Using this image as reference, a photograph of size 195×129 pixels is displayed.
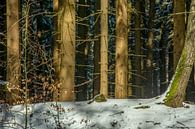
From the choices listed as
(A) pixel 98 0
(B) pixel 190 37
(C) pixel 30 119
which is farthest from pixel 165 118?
(A) pixel 98 0

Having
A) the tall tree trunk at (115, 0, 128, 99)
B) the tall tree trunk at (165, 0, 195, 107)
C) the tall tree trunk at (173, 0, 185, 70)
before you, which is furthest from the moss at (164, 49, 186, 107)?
the tall tree trunk at (173, 0, 185, 70)

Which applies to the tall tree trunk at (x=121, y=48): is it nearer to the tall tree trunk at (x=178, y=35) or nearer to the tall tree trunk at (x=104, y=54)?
the tall tree trunk at (x=104, y=54)

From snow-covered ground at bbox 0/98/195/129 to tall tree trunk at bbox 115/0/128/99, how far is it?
320cm

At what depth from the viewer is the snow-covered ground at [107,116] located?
9797mm

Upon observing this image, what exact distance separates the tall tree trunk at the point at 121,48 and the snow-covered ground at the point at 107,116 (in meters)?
3.20

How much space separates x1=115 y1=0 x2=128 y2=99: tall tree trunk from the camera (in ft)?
49.9

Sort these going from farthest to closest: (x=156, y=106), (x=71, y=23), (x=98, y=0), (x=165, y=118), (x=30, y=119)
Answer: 1. (x=98, y=0)
2. (x=71, y=23)
3. (x=30, y=119)
4. (x=156, y=106)
5. (x=165, y=118)

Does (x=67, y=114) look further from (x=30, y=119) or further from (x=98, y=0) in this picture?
(x=98, y=0)

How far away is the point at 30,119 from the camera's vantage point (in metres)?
11.5

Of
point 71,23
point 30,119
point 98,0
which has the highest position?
point 98,0

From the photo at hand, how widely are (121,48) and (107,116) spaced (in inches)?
202

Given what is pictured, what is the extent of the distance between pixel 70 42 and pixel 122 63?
9.21 feet

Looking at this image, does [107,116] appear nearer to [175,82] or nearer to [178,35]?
[175,82]

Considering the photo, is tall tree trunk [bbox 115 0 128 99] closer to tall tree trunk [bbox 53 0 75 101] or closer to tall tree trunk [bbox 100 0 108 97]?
tall tree trunk [bbox 100 0 108 97]
